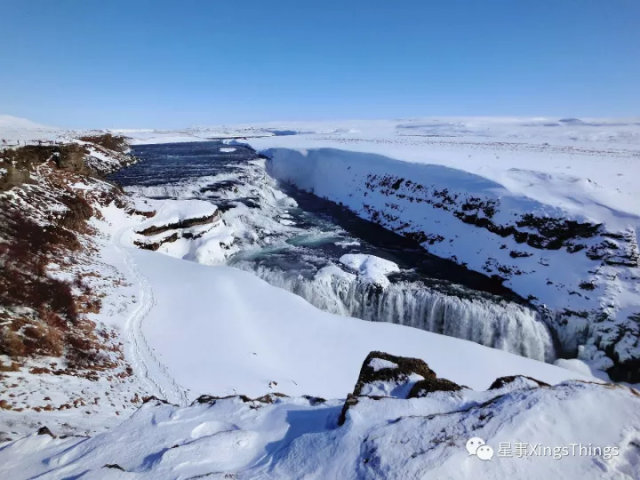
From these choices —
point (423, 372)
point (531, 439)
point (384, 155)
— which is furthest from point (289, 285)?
point (384, 155)

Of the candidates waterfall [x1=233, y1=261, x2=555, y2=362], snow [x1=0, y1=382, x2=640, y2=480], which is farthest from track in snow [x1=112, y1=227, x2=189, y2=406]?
waterfall [x1=233, y1=261, x2=555, y2=362]

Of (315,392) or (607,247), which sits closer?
(315,392)

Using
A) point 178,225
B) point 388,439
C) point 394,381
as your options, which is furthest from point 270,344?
point 178,225

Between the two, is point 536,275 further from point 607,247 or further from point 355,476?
point 355,476

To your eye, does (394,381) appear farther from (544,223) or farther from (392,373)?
(544,223)

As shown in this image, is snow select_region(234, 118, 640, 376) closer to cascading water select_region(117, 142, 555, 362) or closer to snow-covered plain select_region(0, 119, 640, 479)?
snow-covered plain select_region(0, 119, 640, 479)
